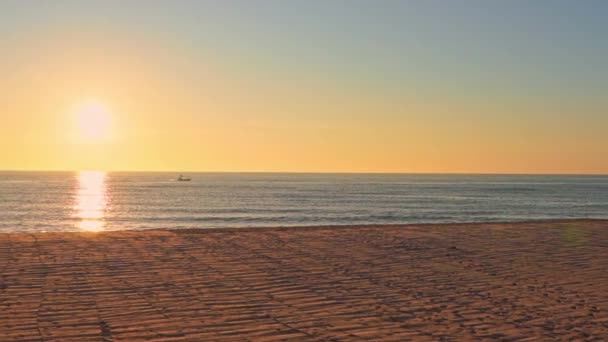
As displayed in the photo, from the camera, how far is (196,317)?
839 cm

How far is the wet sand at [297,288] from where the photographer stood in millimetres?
7902

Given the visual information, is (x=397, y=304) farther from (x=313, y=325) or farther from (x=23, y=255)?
(x=23, y=255)

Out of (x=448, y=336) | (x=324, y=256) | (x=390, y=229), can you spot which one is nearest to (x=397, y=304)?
(x=448, y=336)

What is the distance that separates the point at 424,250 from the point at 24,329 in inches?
405

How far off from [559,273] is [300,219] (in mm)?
37807

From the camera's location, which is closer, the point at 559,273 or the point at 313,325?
the point at 313,325

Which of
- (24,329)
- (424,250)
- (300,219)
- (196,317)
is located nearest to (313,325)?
(196,317)

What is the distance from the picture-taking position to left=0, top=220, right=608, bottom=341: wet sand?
7902 mm

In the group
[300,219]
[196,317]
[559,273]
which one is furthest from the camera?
[300,219]

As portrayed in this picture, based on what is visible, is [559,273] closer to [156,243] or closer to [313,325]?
[313,325]

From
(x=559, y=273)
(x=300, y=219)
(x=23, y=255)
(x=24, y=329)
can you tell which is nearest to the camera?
(x=24, y=329)

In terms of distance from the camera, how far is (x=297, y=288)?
10.4m

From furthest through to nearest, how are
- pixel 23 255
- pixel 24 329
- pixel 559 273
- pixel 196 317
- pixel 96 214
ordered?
pixel 96 214
pixel 23 255
pixel 559 273
pixel 196 317
pixel 24 329

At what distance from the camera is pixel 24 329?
7637 mm
